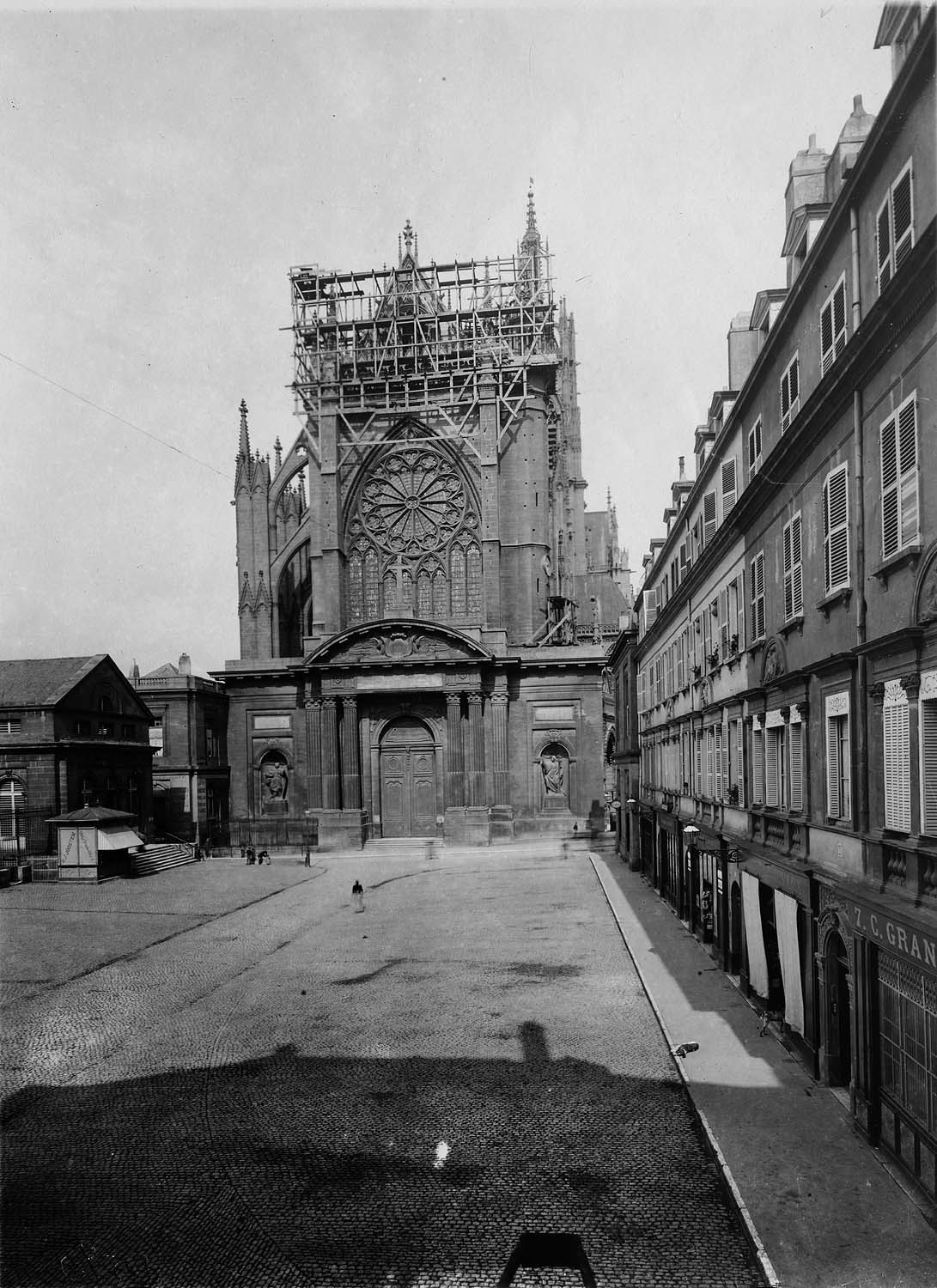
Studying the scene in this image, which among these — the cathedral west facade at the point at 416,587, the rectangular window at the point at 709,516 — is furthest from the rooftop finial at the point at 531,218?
the rectangular window at the point at 709,516

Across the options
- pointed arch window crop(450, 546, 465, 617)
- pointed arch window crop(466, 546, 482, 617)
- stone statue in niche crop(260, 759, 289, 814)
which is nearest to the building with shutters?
pointed arch window crop(466, 546, 482, 617)

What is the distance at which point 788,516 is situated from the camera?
1452 cm

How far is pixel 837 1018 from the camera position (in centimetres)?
1210

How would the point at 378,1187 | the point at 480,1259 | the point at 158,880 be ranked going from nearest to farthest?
the point at 480,1259 → the point at 378,1187 → the point at 158,880

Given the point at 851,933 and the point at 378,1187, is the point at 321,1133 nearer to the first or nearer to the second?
the point at 378,1187

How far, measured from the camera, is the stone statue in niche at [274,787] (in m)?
50.3

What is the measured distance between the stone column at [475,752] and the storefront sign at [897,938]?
117ft

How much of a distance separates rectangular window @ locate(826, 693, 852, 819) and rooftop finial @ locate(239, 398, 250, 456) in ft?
150

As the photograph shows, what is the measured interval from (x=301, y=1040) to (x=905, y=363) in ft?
43.4

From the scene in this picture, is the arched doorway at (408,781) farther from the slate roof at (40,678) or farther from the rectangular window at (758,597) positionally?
the rectangular window at (758,597)

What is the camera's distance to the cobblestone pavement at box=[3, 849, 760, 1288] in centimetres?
862

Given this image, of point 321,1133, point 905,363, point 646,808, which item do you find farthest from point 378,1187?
point 646,808

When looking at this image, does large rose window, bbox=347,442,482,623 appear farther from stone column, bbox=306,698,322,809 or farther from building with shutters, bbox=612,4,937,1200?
building with shutters, bbox=612,4,937,1200

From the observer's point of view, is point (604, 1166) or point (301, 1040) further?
point (301, 1040)
